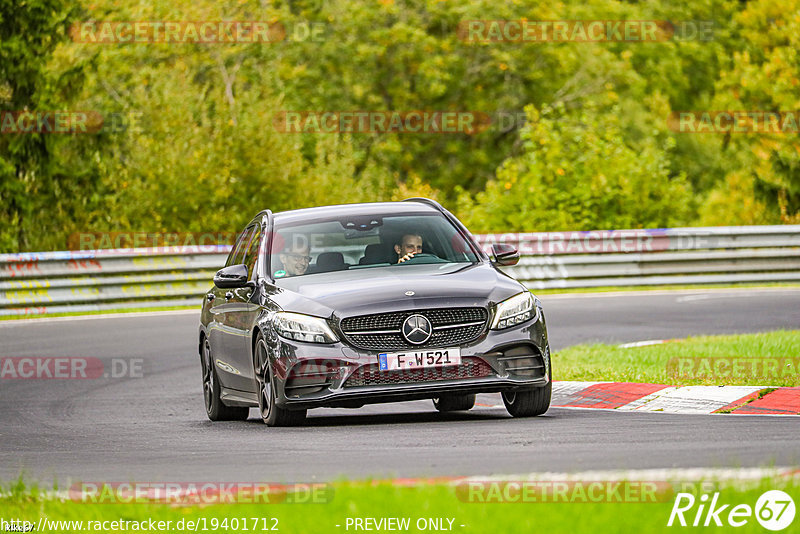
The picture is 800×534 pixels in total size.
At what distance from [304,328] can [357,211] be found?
Answer: 6.23ft

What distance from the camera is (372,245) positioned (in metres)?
11.6

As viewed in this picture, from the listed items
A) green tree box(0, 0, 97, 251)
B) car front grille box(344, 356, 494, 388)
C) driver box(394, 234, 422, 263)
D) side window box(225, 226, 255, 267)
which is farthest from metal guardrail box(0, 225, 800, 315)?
car front grille box(344, 356, 494, 388)

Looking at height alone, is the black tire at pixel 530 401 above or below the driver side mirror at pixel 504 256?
below

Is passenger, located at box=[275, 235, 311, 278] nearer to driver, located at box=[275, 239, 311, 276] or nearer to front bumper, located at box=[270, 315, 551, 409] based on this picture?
driver, located at box=[275, 239, 311, 276]

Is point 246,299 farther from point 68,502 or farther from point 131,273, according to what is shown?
point 131,273

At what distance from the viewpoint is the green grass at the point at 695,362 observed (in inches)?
499

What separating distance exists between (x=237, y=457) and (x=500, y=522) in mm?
3239

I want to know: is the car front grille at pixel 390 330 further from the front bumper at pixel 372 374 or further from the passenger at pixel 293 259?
the passenger at pixel 293 259

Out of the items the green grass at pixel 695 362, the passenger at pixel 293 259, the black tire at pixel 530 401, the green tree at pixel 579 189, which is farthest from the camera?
the green tree at pixel 579 189

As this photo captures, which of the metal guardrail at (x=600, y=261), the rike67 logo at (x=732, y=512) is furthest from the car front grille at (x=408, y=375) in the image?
the metal guardrail at (x=600, y=261)

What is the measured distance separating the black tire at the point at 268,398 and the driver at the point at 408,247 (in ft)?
4.32

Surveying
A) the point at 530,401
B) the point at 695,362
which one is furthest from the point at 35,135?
the point at 530,401

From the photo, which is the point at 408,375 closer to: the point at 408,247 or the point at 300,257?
the point at 408,247

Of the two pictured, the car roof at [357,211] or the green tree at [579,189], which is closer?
the car roof at [357,211]
